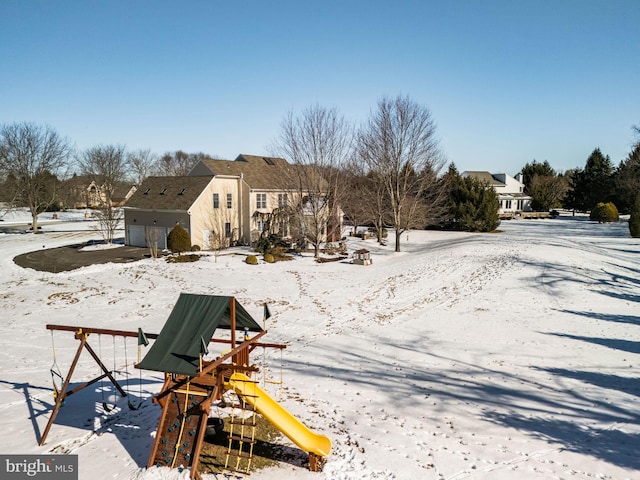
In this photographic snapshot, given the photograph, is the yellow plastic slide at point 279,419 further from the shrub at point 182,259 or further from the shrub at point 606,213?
the shrub at point 606,213

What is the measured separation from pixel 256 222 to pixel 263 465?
1197 inches

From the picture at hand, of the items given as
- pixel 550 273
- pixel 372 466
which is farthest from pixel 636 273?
pixel 372 466

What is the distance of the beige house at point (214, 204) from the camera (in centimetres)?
3512

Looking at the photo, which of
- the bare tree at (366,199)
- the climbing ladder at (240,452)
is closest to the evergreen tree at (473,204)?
the bare tree at (366,199)

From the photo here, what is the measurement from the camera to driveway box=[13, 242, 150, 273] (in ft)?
95.2

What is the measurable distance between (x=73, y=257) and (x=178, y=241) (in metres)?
8.26

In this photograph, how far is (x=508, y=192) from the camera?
252 feet

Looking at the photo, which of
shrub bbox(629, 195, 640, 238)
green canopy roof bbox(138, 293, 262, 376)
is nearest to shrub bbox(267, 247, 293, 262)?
green canopy roof bbox(138, 293, 262, 376)

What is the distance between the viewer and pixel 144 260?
96.7 feet

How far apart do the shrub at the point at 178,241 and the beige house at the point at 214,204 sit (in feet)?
4.58

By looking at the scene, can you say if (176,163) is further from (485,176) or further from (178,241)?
(178,241)

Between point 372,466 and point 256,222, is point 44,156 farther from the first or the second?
point 372,466

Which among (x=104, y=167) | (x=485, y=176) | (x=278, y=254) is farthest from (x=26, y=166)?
(x=485, y=176)

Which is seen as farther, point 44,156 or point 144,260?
point 44,156
